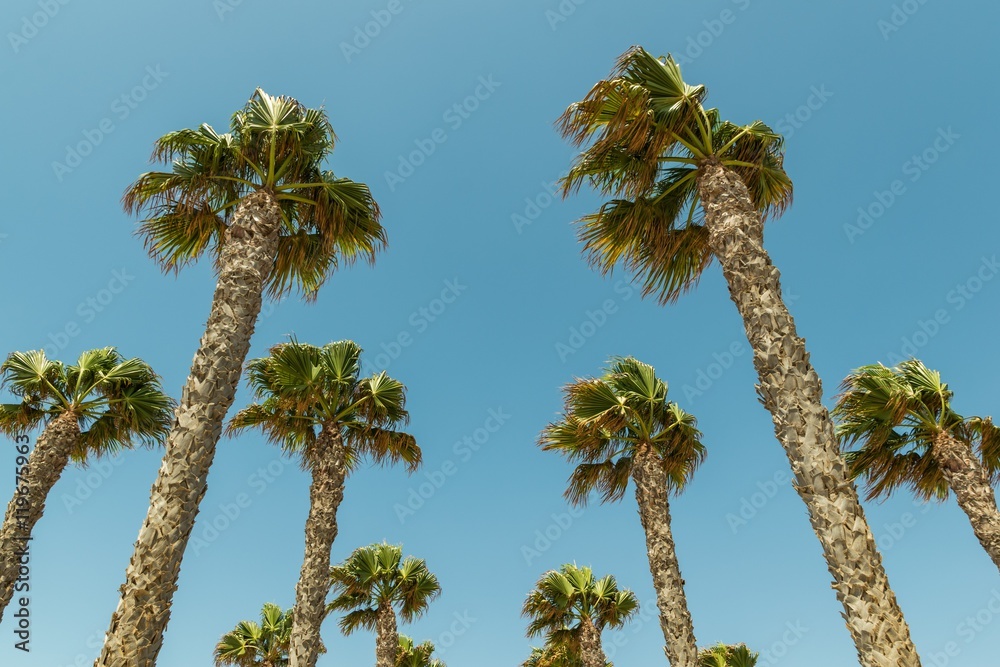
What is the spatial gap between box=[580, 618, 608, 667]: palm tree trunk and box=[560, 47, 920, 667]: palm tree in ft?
48.3

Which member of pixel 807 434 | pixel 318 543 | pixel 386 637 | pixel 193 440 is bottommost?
pixel 807 434

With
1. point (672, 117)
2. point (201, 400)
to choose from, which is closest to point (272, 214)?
point (201, 400)

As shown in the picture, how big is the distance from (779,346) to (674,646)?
27.4ft

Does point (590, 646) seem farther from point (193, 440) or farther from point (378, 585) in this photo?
point (193, 440)

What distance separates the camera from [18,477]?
1235cm

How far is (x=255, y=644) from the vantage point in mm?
24031

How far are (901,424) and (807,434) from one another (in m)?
9.06

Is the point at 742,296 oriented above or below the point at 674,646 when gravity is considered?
above

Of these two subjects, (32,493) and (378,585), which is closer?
(32,493)

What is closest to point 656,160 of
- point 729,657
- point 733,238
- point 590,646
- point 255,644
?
point 733,238

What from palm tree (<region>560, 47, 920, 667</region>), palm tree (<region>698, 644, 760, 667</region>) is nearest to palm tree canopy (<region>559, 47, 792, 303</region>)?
palm tree (<region>560, 47, 920, 667</region>)

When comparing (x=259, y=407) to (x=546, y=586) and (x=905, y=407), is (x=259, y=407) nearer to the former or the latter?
(x=546, y=586)

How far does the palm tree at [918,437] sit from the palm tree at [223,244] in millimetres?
11415

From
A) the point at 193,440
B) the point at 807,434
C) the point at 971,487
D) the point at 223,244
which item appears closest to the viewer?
the point at 807,434
